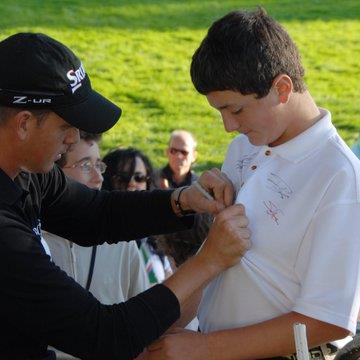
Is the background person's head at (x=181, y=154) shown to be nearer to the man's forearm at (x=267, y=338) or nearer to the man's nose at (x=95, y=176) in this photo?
the man's nose at (x=95, y=176)

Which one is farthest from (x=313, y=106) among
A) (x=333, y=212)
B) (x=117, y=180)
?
(x=117, y=180)

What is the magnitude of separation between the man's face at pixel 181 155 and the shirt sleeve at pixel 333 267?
19.7ft

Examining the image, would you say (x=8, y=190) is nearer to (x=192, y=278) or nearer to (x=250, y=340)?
(x=192, y=278)

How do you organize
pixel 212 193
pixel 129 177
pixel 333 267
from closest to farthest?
pixel 333 267, pixel 212 193, pixel 129 177

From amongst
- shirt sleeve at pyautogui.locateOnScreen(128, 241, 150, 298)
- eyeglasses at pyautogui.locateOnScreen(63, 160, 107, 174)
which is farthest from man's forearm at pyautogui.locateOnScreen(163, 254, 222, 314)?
eyeglasses at pyautogui.locateOnScreen(63, 160, 107, 174)

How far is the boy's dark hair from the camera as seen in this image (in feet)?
9.11

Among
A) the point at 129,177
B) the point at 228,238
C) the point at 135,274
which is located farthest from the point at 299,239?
the point at 129,177

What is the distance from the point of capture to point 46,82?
2.83m

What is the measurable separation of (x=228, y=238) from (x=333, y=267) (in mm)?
351

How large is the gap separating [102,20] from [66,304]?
1317 cm

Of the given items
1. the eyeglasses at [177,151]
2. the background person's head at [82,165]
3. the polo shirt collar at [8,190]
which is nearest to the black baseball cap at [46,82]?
the polo shirt collar at [8,190]

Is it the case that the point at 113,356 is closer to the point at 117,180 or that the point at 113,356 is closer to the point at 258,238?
the point at 258,238

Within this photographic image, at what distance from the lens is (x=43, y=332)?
284 centimetres

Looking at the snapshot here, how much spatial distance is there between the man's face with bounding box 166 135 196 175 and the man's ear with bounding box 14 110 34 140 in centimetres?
591
